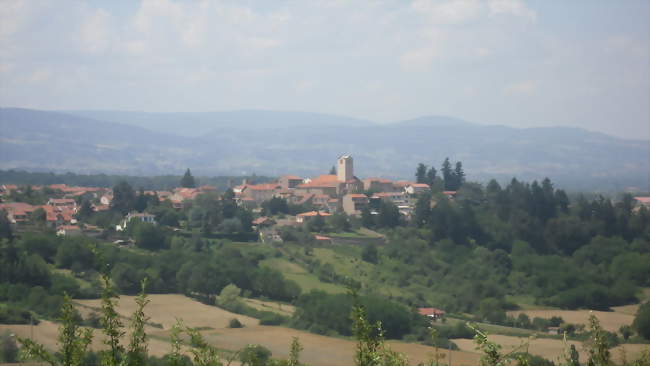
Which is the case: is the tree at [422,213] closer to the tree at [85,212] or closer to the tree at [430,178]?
the tree at [430,178]

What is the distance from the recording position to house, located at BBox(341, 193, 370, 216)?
7144 cm

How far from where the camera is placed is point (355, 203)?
7175cm

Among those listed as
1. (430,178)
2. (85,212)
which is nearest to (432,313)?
(85,212)

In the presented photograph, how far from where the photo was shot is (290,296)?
158 ft

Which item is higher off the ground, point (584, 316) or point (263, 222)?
point (263, 222)

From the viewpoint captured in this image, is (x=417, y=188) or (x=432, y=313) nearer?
(x=432, y=313)

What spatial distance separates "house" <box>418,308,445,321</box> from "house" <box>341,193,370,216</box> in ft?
79.0

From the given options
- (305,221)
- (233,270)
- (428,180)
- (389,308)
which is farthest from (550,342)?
(428,180)

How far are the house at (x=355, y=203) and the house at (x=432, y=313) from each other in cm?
2407

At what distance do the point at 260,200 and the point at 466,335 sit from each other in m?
41.3

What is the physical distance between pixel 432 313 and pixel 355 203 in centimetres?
2652

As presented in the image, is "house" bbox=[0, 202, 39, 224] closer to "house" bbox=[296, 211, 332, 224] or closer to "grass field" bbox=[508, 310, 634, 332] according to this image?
"house" bbox=[296, 211, 332, 224]

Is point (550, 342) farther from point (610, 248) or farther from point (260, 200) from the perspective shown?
point (260, 200)

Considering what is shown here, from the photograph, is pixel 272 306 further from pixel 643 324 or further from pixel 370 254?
pixel 643 324
